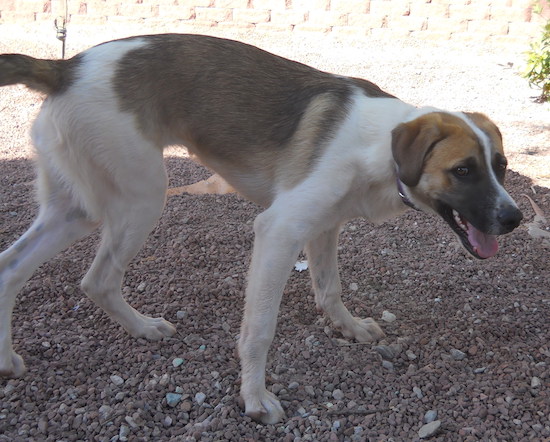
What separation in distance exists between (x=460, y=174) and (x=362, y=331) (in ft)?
3.75

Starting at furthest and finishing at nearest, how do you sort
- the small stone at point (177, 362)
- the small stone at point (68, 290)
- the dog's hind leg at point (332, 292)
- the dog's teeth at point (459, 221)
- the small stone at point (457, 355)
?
the small stone at point (68, 290)
the dog's hind leg at point (332, 292)
the small stone at point (457, 355)
the small stone at point (177, 362)
the dog's teeth at point (459, 221)

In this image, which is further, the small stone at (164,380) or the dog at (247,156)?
the small stone at (164,380)

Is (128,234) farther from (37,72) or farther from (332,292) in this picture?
(332,292)

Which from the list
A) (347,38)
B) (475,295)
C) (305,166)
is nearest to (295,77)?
(305,166)

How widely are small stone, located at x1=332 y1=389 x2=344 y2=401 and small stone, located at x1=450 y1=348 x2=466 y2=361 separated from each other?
0.69 metres

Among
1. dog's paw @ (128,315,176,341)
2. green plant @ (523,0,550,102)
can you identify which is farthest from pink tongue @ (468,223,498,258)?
green plant @ (523,0,550,102)

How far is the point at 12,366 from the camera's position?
10.3 feet

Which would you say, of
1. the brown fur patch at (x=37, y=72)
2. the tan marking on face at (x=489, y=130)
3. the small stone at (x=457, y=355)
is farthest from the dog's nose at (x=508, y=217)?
the brown fur patch at (x=37, y=72)

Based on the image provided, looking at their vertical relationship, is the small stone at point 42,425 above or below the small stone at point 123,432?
below

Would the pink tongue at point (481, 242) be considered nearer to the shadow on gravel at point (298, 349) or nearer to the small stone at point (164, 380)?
the shadow on gravel at point (298, 349)

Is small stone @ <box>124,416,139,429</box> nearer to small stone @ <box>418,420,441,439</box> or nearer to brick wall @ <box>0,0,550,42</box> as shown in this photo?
small stone @ <box>418,420,441,439</box>

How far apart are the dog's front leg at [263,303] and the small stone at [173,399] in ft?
1.01

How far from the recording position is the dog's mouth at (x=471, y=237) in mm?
2902

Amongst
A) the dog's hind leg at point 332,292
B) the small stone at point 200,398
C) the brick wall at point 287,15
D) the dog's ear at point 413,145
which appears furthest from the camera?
the brick wall at point 287,15
